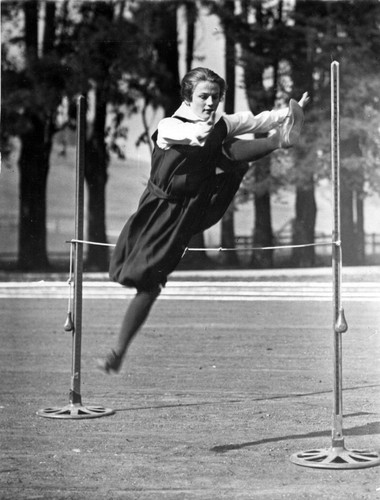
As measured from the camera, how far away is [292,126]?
5.71 metres

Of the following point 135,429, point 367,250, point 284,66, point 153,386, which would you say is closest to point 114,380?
point 153,386

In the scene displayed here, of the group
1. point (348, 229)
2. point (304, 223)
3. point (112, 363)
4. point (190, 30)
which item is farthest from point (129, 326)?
point (304, 223)

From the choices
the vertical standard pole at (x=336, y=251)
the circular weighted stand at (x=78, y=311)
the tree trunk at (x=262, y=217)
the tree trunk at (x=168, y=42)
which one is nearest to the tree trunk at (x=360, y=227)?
the tree trunk at (x=262, y=217)

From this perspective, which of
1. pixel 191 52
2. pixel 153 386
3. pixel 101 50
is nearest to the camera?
pixel 191 52

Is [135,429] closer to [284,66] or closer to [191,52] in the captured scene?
[191,52]

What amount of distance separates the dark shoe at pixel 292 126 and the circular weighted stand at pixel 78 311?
1.83m

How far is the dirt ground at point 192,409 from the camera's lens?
5.47 m

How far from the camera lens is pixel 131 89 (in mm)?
12023

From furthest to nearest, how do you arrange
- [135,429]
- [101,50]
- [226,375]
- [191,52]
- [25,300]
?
[25,300] < [101,50] < [226,375] < [191,52] < [135,429]

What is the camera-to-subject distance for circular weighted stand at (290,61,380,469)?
225 inches

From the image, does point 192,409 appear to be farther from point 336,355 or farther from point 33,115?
point 33,115

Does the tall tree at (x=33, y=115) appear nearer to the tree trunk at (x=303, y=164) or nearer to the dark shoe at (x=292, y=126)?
the tree trunk at (x=303, y=164)

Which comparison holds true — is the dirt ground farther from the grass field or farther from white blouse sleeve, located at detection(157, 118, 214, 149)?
white blouse sleeve, located at detection(157, 118, 214, 149)

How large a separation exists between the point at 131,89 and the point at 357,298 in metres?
5.96
